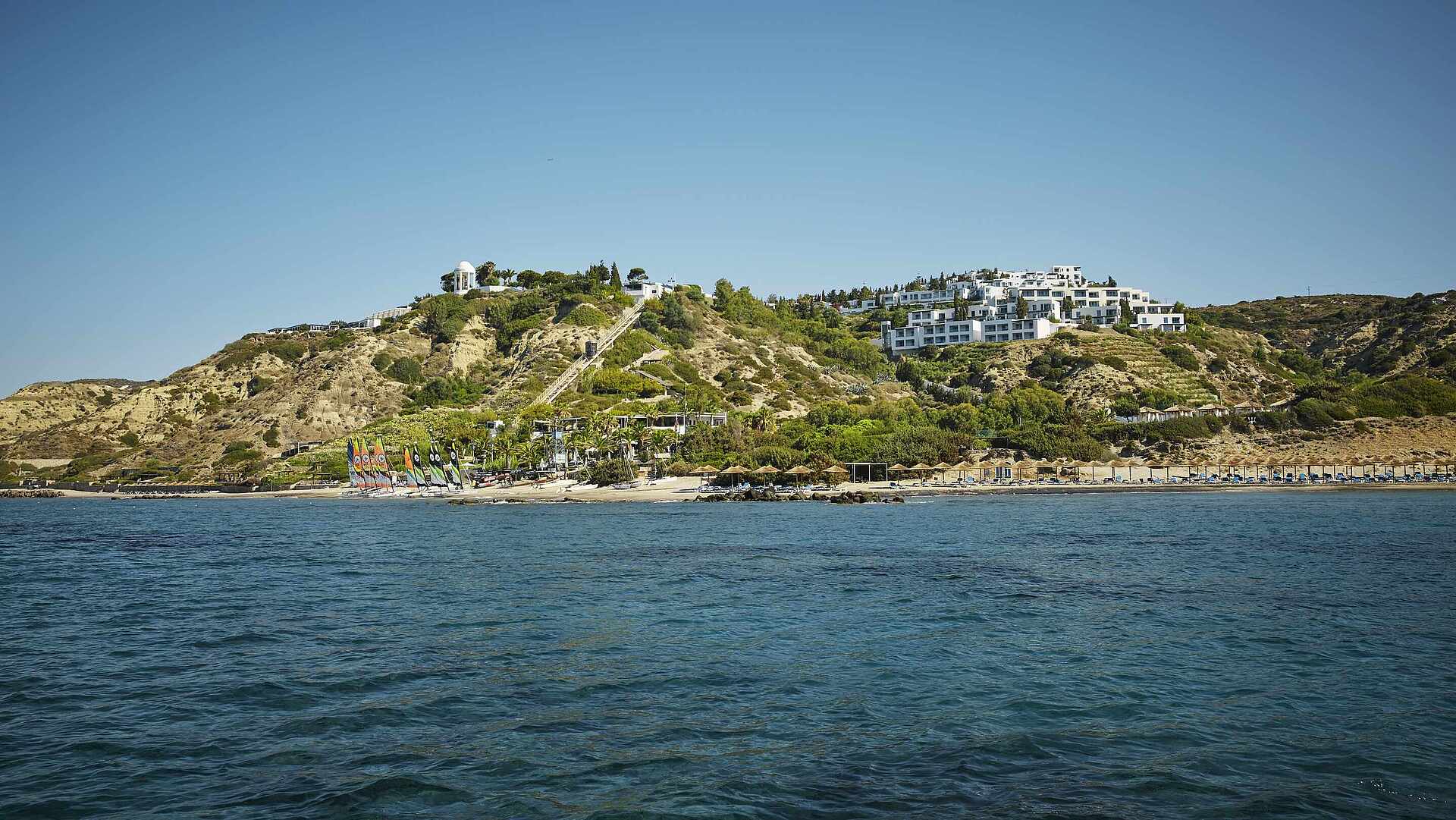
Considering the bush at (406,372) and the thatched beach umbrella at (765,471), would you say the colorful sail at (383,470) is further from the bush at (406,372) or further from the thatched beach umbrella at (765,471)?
the thatched beach umbrella at (765,471)

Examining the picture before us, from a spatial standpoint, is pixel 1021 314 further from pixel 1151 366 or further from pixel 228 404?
pixel 228 404

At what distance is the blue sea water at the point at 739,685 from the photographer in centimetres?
1305

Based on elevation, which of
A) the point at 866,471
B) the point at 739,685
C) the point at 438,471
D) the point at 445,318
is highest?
the point at 445,318

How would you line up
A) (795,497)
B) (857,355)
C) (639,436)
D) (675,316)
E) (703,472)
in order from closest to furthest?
(795,497) < (703,472) < (639,436) < (675,316) < (857,355)

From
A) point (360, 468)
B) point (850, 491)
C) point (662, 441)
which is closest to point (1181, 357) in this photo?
point (850, 491)

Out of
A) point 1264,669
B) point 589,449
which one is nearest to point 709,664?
point 1264,669

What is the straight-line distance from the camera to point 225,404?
440 feet

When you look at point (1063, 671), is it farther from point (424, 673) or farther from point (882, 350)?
point (882, 350)

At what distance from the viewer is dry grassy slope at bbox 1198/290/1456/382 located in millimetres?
127750

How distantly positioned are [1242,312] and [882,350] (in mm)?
77549

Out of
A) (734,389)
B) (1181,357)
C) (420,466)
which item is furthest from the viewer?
(1181,357)

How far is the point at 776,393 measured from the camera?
120938 mm

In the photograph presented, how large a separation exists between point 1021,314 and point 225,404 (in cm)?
11512

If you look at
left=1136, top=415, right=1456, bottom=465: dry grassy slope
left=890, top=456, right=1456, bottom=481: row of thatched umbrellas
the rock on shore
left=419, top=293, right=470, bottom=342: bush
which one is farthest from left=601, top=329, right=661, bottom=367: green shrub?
left=1136, top=415, right=1456, bottom=465: dry grassy slope
